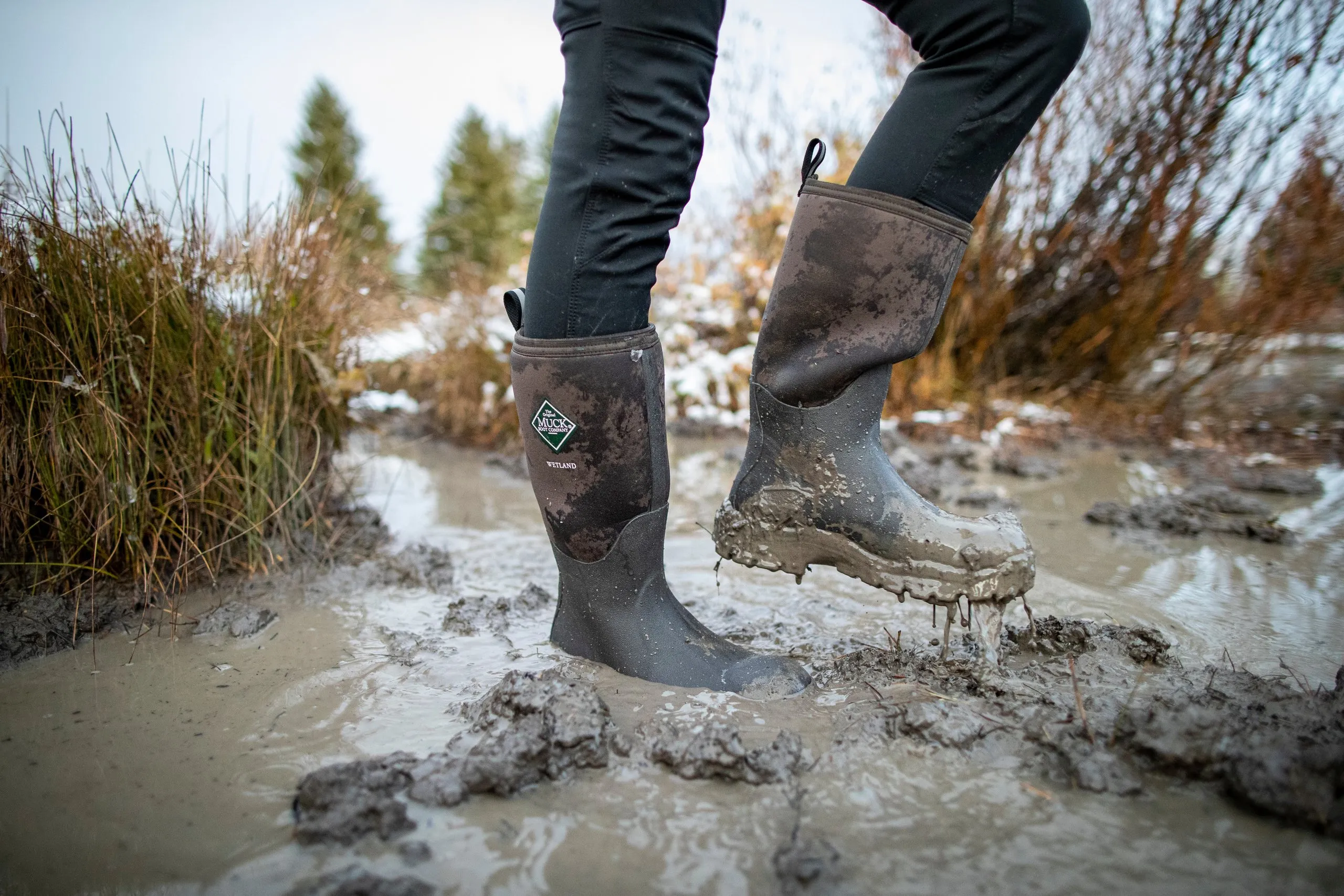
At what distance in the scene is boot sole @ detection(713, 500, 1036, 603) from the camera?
3.98 ft

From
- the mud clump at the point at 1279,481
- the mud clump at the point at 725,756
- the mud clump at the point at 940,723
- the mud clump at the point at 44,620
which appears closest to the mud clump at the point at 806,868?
the mud clump at the point at 725,756

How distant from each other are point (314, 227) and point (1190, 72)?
3.60 meters

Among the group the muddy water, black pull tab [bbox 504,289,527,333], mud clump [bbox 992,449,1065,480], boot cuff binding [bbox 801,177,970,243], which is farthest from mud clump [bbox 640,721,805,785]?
mud clump [bbox 992,449,1065,480]

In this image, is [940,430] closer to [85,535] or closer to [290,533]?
[290,533]

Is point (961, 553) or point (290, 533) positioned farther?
point (290, 533)

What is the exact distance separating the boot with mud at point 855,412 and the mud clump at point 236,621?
0.94 m

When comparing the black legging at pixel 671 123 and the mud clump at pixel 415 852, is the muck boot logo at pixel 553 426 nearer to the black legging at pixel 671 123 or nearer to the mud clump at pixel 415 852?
the black legging at pixel 671 123

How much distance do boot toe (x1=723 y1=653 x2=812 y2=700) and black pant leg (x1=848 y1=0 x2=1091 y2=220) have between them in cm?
75

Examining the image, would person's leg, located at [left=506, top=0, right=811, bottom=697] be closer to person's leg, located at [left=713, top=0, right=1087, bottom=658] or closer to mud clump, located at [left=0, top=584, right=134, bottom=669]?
person's leg, located at [left=713, top=0, right=1087, bottom=658]

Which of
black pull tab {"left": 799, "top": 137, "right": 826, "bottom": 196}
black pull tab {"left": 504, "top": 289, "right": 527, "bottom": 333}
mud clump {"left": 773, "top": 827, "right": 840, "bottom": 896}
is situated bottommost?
mud clump {"left": 773, "top": 827, "right": 840, "bottom": 896}

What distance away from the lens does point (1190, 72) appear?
3.49m

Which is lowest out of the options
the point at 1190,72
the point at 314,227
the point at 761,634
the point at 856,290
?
the point at 761,634

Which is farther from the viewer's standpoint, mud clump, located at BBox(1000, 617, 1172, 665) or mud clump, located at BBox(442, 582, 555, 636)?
mud clump, located at BBox(442, 582, 555, 636)

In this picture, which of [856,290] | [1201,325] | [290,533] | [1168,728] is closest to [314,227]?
[290,533]
